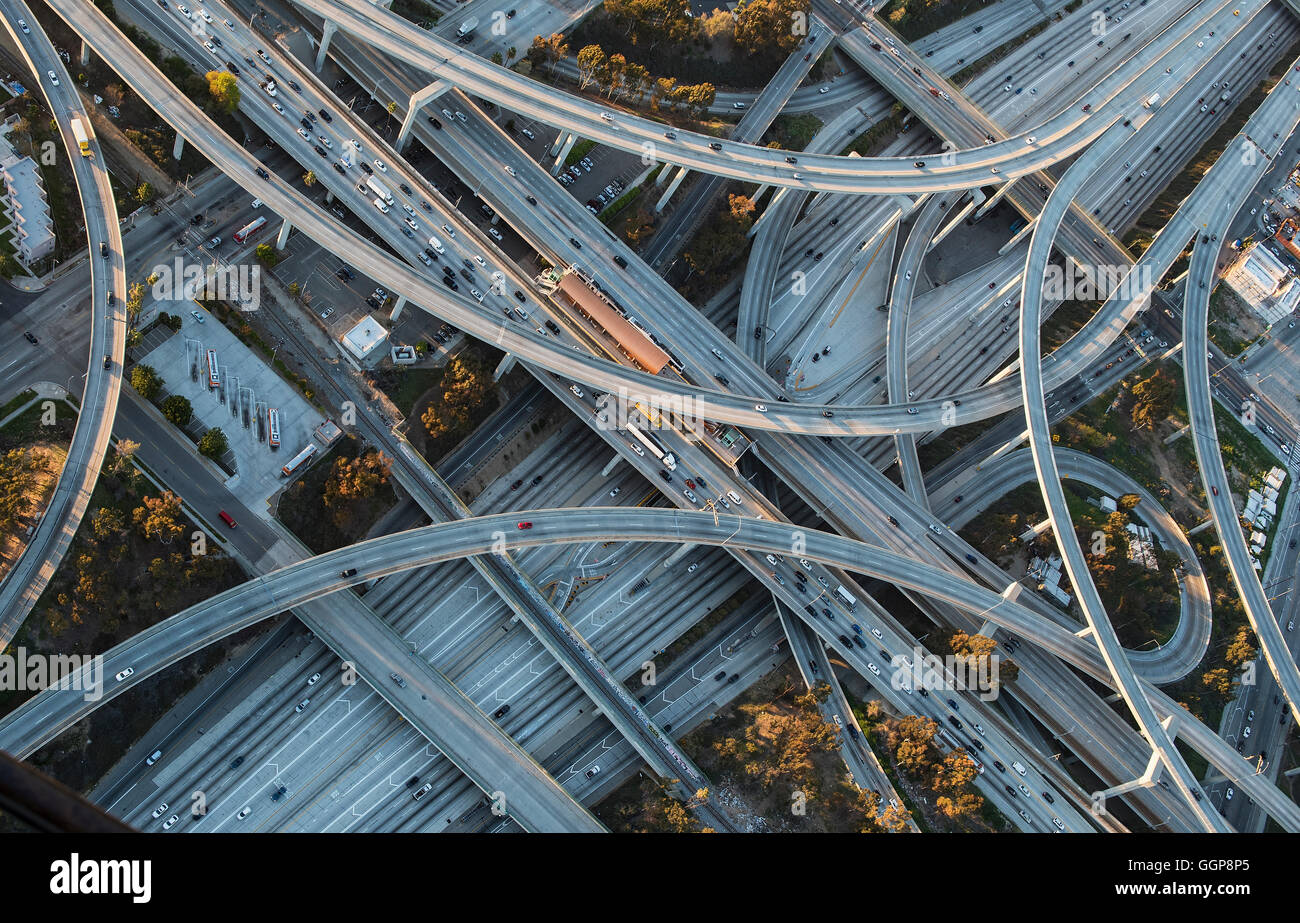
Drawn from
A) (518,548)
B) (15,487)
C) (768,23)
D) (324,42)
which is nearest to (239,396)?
(15,487)

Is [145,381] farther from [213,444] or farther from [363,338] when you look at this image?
[363,338]

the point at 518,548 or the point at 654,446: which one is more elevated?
the point at 654,446

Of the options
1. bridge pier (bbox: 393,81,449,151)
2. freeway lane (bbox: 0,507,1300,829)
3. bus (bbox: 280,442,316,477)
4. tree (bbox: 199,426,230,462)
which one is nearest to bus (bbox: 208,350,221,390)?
tree (bbox: 199,426,230,462)

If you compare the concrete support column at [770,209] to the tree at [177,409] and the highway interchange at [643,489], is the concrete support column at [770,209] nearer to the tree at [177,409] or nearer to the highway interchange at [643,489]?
the highway interchange at [643,489]

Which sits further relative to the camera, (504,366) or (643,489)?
(643,489)

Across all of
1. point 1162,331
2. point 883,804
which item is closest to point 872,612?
point 883,804

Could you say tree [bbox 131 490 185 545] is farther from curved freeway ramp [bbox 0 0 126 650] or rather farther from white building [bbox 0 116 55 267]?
white building [bbox 0 116 55 267]

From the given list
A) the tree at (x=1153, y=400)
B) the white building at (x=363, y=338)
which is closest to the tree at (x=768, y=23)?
the white building at (x=363, y=338)
